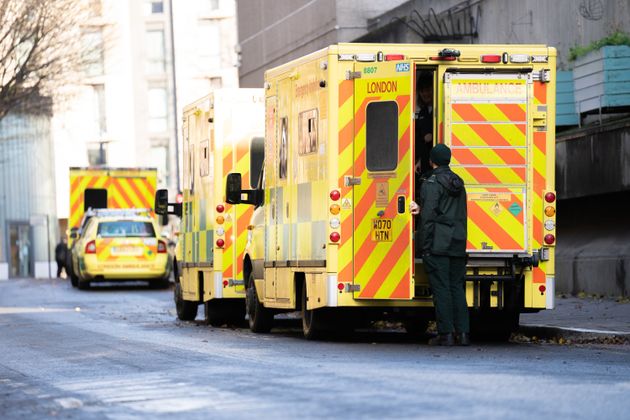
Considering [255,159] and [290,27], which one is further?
[290,27]

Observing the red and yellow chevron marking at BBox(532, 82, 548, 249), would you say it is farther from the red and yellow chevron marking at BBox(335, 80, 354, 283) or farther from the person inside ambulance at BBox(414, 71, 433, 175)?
the red and yellow chevron marking at BBox(335, 80, 354, 283)

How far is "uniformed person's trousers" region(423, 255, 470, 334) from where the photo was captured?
15.6m

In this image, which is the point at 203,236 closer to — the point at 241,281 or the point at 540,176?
the point at 241,281

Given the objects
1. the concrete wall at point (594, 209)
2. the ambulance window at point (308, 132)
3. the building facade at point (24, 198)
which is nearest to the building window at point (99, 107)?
the building facade at point (24, 198)

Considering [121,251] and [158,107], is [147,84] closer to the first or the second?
[158,107]

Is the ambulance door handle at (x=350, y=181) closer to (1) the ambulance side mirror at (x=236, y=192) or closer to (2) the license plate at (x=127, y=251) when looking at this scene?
(1) the ambulance side mirror at (x=236, y=192)

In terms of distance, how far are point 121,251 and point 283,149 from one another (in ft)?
63.7

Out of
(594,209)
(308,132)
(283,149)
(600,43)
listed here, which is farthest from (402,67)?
(594,209)

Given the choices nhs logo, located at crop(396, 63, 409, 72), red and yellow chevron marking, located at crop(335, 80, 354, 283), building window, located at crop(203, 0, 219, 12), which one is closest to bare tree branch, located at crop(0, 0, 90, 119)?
red and yellow chevron marking, located at crop(335, 80, 354, 283)

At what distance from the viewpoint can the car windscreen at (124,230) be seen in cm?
3688

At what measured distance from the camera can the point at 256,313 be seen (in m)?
19.1

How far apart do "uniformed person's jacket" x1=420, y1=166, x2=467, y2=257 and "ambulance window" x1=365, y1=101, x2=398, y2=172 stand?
50 centimetres

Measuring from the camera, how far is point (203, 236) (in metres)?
21.8

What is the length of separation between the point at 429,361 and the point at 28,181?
227ft
